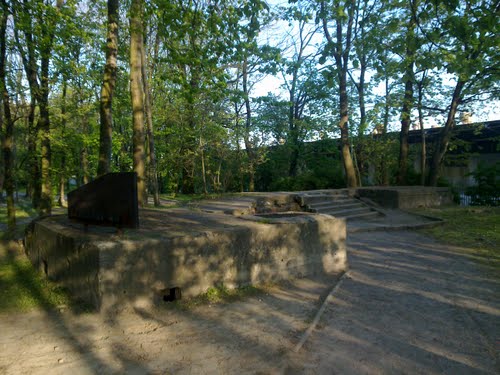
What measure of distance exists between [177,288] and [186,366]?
1441 millimetres

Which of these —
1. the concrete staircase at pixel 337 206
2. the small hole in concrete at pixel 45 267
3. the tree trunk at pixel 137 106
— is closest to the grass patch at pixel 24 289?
the small hole in concrete at pixel 45 267

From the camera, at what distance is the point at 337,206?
12.5 metres

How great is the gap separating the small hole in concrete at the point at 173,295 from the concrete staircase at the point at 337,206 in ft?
24.9

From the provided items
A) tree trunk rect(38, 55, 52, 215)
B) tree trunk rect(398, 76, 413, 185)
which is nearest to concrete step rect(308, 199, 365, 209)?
tree trunk rect(398, 76, 413, 185)

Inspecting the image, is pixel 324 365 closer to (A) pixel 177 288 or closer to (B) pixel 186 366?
(B) pixel 186 366

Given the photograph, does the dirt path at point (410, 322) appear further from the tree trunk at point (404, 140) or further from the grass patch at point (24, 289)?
the tree trunk at point (404, 140)

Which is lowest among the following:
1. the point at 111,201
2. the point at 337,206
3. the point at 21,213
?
the point at 21,213

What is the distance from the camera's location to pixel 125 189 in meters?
4.03

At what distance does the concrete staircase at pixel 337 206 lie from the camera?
38.4 ft

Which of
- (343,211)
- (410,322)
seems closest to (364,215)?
(343,211)

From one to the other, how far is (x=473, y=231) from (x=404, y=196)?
4.37m

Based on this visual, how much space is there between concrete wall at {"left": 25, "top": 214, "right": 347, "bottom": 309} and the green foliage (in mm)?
12498

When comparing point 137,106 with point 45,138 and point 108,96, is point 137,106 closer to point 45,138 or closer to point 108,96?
point 108,96

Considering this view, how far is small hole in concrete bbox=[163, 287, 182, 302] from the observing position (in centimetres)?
422
